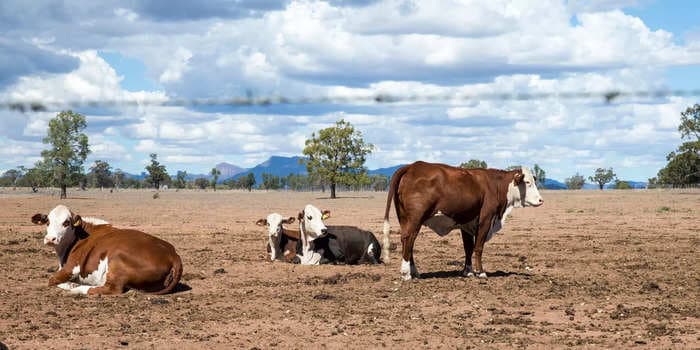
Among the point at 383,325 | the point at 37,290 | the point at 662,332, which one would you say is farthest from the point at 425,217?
the point at 37,290

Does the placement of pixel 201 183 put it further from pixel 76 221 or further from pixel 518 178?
pixel 76 221

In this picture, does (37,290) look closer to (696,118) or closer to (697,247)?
(697,247)

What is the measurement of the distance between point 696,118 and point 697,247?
183 ft

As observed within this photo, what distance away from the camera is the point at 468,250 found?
1443cm

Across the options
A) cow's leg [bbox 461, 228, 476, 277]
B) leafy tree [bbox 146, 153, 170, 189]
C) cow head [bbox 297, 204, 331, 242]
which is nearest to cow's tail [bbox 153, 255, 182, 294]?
cow head [bbox 297, 204, 331, 242]

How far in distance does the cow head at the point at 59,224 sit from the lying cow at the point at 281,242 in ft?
13.4

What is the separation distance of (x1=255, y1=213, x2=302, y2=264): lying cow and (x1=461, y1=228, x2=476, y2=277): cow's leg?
10.7ft

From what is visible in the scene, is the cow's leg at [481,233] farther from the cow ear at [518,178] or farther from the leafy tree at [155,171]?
the leafy tree at [155,171]

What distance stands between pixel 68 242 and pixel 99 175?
162 meters

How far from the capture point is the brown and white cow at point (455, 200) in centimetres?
1350

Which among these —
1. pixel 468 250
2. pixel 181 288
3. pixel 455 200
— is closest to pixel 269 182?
pixel 468 250

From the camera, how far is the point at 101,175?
6713 inches

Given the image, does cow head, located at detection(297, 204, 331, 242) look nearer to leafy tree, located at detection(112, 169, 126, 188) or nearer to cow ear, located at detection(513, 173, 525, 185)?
cow ear, located at detection(513, 173, 525, 185)

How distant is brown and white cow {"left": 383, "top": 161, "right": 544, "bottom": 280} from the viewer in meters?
13.5
